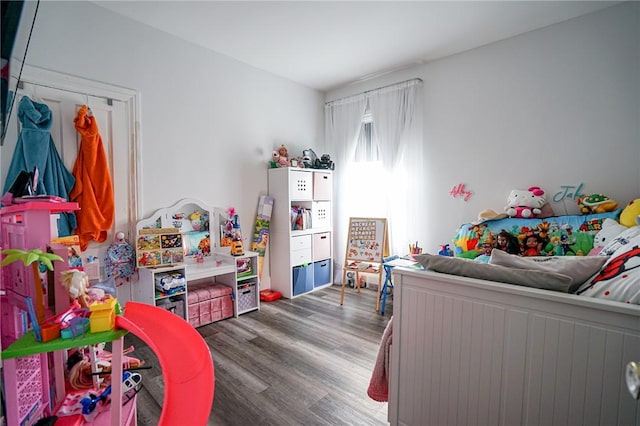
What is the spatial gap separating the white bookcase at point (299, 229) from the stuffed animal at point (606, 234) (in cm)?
256

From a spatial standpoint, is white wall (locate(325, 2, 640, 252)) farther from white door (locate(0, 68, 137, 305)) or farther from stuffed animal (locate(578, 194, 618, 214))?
white door (locate(0, 68, 137, 305))

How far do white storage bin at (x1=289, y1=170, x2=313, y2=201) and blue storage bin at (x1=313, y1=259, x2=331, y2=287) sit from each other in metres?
0.88

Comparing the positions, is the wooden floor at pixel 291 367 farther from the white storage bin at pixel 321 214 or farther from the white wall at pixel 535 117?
the white wall at pixel 535 117

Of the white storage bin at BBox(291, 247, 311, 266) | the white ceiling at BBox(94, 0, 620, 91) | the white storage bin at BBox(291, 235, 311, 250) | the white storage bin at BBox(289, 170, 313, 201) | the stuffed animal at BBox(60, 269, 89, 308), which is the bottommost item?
the white storage bin at BBox(291, 247, 311, 266)

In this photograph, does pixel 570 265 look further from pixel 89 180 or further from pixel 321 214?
pixel 89 180

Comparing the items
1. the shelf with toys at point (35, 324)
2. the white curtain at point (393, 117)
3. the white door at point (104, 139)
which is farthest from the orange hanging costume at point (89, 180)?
the white curtain at point (393, 117)

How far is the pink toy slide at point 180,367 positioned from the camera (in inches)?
19.6

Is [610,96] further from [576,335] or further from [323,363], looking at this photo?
[323,363]

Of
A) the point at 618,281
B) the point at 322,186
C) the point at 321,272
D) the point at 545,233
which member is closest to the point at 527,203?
the point at 545,233

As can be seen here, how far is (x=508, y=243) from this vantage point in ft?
8.11

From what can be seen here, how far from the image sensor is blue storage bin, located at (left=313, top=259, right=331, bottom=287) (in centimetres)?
374

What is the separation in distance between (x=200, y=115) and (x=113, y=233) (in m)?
1.34

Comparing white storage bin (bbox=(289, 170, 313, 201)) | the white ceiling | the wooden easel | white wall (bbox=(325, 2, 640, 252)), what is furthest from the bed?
white storage bin (bbox=(289, 170, 313, 201))

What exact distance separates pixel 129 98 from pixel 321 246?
250 centimetres
